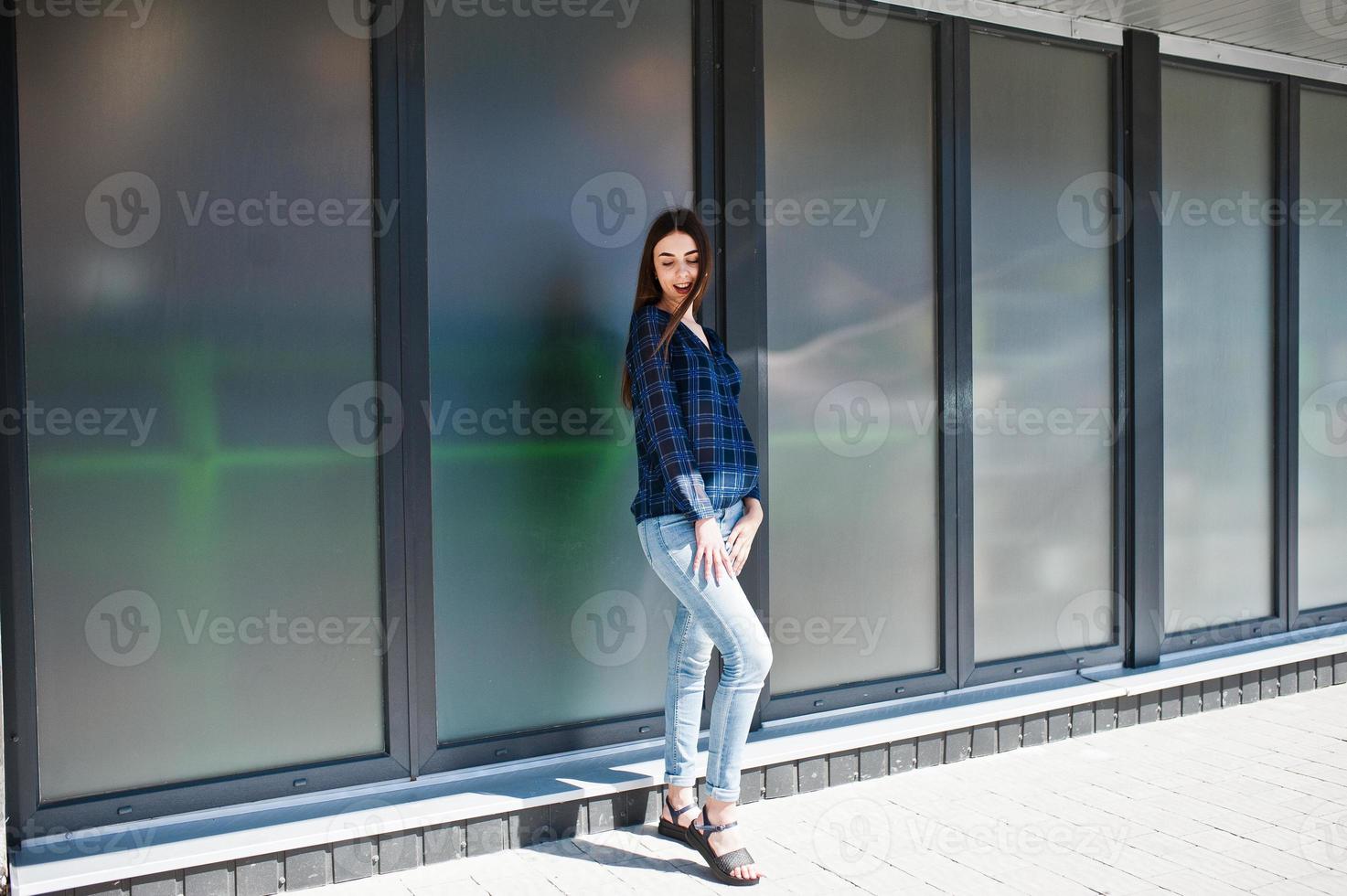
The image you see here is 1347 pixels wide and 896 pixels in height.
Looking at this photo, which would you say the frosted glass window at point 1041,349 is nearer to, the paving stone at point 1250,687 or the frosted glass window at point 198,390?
the paving stone at point 1250,687

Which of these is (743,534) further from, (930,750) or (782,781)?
(930,750)

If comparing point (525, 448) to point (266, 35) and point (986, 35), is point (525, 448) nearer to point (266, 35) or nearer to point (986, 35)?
point (266, 35)

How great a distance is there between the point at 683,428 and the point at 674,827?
3.55 feet

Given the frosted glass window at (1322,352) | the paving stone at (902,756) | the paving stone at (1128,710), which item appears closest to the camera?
the paving stone at (902,756)

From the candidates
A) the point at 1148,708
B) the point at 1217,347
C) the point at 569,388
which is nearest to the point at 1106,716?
the point at 1148,708

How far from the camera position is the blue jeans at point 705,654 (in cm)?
284

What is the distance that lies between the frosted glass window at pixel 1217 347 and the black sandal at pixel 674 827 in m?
2.40

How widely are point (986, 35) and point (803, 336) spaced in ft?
4.38

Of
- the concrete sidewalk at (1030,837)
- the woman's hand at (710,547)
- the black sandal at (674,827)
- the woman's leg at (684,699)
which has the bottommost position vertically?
the concrete sidewalk at (1030,837)

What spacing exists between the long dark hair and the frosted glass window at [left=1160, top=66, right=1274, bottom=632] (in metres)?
2.36

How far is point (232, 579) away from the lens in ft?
9.34

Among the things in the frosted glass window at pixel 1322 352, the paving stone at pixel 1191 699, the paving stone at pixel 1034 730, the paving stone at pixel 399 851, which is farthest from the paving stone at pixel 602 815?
the frosted glass window at pixel 1322 352

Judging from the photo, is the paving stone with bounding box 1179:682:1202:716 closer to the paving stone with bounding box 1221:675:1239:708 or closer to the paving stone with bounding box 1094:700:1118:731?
the paving stone with bounding box 1221:675:1239:708

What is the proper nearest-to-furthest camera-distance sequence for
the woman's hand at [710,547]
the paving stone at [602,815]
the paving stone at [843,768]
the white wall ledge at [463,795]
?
1. the white wall ledge at [463,795]
2. the woman's hand at [710,547]
3. the paving stone at [602,815]
4. the paving stone at [843,768]
